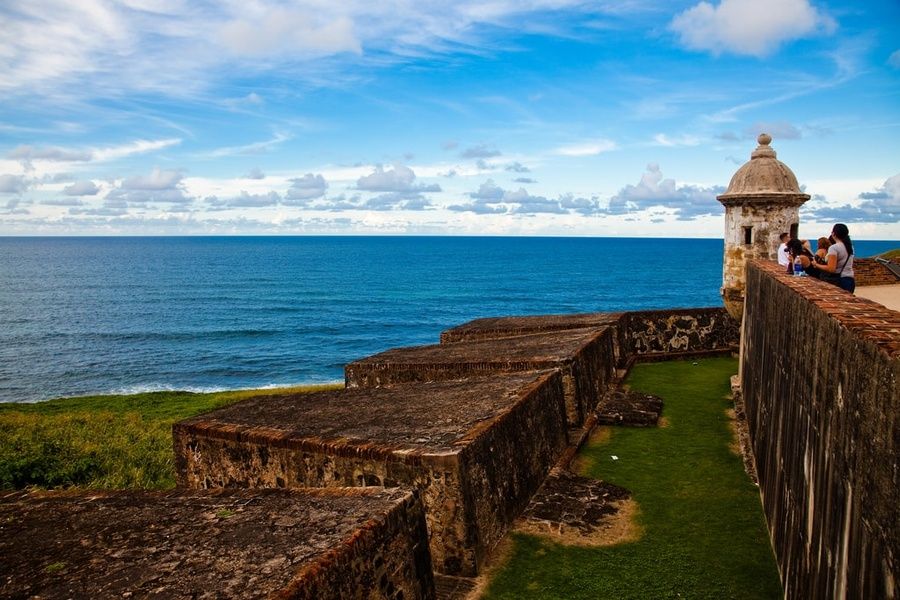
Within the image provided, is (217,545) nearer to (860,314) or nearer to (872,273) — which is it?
(860,314)

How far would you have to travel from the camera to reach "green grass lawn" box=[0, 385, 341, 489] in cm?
1380

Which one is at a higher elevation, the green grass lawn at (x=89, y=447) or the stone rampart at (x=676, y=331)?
the stone rampart at (x=676, y=331)

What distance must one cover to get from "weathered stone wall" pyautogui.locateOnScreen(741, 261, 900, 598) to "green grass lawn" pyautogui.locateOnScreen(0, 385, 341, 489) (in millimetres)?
11206

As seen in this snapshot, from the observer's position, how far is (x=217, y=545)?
14.1ft

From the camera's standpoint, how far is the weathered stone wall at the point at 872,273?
19.4 m

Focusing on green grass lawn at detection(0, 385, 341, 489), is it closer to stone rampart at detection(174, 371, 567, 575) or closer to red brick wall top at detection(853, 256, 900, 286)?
stone rampart at detection(174, 371, 567, 575)

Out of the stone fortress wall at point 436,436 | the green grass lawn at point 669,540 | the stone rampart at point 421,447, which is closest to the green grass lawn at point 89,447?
the stone fortress wall at point 436,436

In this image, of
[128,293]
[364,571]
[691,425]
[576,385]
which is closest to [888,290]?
[691,425]

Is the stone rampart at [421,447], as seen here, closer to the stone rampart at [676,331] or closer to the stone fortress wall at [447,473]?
the stone fortress wall at [447,473]

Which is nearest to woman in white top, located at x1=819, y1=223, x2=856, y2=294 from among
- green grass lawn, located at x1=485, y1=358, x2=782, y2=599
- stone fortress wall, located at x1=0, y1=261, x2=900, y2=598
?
stone fortress wall, located at x1=0, y1=261, x2=900, y2=598

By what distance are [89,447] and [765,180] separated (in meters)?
18.4

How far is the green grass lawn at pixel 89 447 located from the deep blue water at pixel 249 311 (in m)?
11.3

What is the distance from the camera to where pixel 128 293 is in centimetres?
8969

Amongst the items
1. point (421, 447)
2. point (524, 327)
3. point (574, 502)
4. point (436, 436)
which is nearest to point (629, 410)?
point (574, 502)
